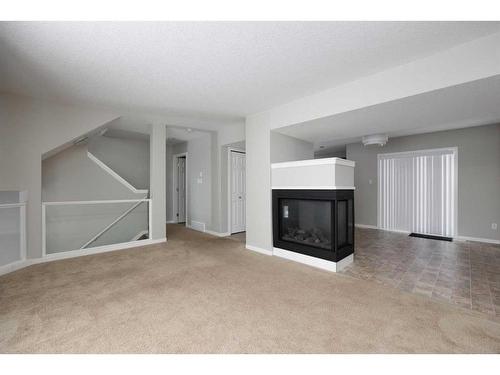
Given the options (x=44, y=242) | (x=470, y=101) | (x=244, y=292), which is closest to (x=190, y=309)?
(x=244, y=292)

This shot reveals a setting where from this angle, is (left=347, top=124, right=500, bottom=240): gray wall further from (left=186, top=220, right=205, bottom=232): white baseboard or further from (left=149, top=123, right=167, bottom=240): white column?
(left=149, top=123, right=167, bottom=240): white column

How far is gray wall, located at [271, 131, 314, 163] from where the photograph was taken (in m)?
3.86

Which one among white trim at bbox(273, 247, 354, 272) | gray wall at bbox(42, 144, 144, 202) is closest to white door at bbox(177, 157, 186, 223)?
gray wall at bbox(42, 144, 144, 202)

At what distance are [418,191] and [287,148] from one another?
362 centimetres

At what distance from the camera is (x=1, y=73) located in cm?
257

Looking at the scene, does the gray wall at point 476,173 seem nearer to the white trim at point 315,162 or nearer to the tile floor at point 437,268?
the tile floor at point 437,268

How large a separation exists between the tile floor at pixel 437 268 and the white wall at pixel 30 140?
4522 mm

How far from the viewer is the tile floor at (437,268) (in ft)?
7.73

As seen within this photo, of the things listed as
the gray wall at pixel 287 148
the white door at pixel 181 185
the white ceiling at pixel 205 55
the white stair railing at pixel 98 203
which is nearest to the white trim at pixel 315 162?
the gray wall at pixel 287 148

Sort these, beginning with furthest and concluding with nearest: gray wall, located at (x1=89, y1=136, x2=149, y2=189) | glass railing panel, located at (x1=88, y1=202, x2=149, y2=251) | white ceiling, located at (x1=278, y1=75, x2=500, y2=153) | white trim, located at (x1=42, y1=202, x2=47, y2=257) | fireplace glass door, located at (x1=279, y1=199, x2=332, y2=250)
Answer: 1. gray wall, located at (x1=89, y1=136, x2=149, y2=189)
2. glass railing panel, located at (x1=88, y1=202, x2=149, y2=251)
3. white trim, located at (x1=42, y1=202, x2=47, y2=257)
4. fireplace glass door, located at (x1=279, y1=199, x2=332, y2=250)
5. white ceiling, located at (x1=278, y1=75, x2=500, y2=153)

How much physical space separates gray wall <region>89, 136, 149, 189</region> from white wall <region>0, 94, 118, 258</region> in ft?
6.83

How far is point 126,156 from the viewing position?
6.04m
